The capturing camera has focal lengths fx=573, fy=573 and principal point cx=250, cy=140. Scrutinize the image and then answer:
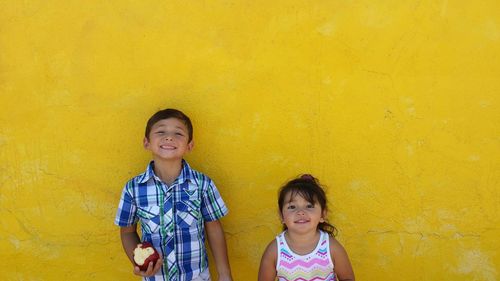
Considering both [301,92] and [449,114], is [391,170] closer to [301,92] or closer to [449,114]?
[449,114]

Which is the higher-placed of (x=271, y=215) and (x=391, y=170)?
(x=391, y=170)

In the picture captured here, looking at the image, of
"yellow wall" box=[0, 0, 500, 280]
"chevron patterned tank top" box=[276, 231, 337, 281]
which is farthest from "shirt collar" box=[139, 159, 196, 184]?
"chevron patterned tank top" box=[276, 231, 337, 281]

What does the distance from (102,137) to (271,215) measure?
1.01 m

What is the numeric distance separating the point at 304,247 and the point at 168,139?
2.76ft

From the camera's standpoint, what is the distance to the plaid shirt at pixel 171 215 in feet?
9.21

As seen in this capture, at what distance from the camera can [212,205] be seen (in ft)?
9.59

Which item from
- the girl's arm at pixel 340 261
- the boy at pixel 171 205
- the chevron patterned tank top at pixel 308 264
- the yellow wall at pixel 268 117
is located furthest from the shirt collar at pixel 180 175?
the girl's arm at pixel 340 261

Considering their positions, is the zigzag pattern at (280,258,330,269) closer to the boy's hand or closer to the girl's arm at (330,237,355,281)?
the girl's arm at (330,237,355,281)

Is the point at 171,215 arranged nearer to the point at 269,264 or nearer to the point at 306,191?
the point at 269,264

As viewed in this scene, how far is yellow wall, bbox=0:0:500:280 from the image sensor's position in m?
2.97

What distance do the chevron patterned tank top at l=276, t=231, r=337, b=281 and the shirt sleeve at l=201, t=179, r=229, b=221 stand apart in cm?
39

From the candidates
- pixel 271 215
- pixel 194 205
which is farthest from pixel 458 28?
pixel 194 205

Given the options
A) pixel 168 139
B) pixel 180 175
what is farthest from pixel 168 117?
pixel 180 175

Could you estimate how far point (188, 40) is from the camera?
2992 mm
